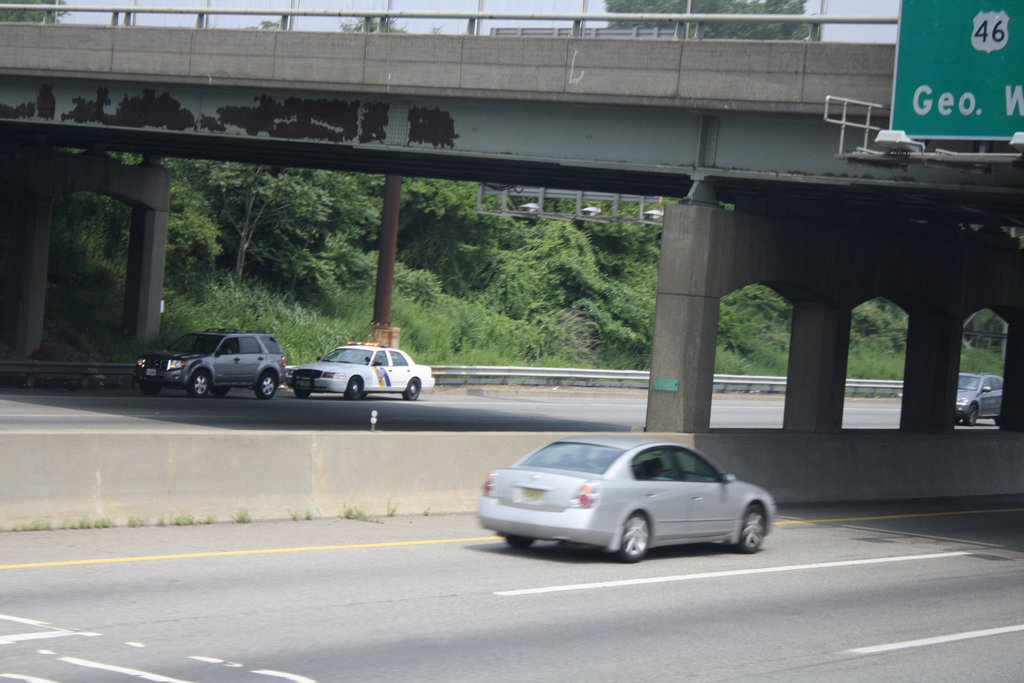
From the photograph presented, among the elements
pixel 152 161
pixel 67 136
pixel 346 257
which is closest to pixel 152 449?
pixel 67 136

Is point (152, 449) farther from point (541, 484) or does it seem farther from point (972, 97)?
point (972, 97)

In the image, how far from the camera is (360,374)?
35.3 meters

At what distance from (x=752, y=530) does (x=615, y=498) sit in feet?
9.11

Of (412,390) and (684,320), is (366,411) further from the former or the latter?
(684,320)

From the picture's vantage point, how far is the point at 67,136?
31484mm

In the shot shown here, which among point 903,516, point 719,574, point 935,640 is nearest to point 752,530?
point 719,574

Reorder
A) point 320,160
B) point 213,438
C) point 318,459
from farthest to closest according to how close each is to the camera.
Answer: point 320,160
point 318,459
point 213,438

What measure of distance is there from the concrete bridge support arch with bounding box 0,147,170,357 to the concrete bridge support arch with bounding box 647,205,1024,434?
20796 mm

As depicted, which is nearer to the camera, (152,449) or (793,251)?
Result: (152,449)

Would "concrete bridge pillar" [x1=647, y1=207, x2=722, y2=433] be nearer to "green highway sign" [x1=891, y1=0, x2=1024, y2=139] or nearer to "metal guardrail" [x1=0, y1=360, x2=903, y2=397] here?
"green highway sign" [x1=891, y1=0, x2=1024, y2=139]

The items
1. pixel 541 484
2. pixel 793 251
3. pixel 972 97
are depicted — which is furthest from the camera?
pixel 793 251

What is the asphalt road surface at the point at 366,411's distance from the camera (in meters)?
24.1

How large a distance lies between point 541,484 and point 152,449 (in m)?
4.18

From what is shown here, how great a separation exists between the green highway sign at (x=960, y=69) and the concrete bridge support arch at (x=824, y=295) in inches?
165
